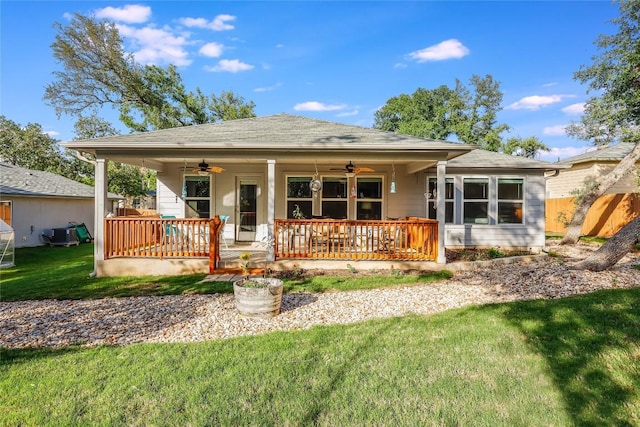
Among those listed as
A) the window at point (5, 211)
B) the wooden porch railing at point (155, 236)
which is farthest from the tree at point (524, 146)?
the window at point (5, 211)

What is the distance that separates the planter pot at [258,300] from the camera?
4.60 metres

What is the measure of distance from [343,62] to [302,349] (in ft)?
61.5

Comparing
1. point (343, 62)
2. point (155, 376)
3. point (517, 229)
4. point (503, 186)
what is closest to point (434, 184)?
point (503, 186)

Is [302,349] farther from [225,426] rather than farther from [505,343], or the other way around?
[505,343]

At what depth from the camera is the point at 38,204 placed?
14719 millimetres

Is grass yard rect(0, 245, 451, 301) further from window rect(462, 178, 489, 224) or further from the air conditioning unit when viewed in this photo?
the air conditioning unit

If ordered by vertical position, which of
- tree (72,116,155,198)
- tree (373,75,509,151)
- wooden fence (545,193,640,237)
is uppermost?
tree (373,75,509,151)

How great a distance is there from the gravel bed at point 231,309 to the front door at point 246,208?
473cm

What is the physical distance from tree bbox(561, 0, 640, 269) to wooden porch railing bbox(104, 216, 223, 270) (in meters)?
11.7

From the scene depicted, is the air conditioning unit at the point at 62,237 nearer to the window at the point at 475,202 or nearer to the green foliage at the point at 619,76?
the window at the point at 475,202

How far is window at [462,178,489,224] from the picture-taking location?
10328mm

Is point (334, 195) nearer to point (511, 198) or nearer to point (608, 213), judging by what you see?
point (511, 198)

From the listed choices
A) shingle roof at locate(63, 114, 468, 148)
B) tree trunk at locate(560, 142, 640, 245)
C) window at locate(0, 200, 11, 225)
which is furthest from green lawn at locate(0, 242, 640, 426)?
window at locate(0, 200, 11, 225)

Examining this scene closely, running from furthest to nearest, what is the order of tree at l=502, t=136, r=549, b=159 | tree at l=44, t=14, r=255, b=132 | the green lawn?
1. tree at l=502, t=136, r=549, b=159
2. tree at l=44, t=14, r=255, b=132
3. the green lawn
